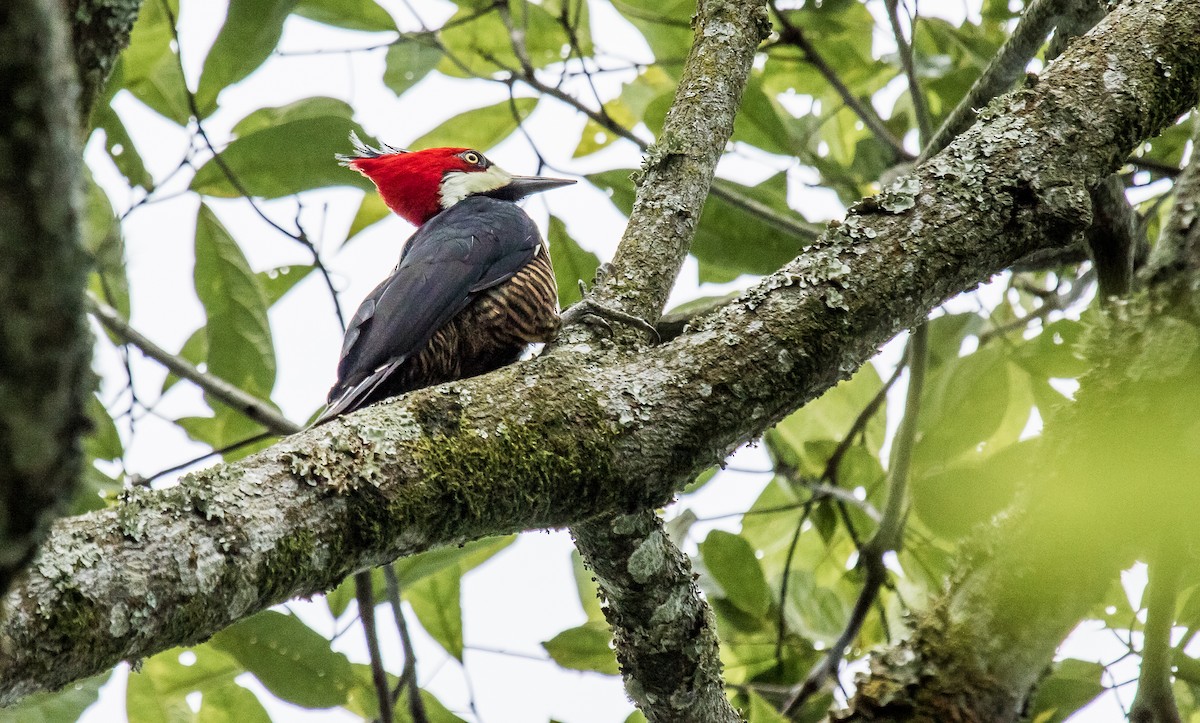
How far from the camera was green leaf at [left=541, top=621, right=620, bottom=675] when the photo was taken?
3.13 metres

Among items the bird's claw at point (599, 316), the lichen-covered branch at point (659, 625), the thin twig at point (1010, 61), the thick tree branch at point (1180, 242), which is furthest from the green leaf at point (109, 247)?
the thick tree branch at point (1180, 242)

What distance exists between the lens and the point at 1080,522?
971mm

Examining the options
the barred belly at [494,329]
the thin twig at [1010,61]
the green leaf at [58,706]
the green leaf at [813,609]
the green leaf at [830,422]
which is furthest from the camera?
the green leaf at [830,422]

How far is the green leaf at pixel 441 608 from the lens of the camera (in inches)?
125

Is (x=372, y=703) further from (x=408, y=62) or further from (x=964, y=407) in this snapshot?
(x=408, y=62)

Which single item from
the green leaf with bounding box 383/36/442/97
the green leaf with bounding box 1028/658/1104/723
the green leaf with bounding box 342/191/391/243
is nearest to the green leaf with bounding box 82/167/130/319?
the green leaf with bounding box 342/191/391/243

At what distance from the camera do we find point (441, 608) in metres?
3.19

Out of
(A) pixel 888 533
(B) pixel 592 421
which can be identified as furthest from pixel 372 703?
(B) pixel 592 421

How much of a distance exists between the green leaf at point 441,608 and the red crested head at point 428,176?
1.63m

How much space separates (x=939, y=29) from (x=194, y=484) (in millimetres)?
3093

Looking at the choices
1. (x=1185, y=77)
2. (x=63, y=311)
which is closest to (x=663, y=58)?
(x=1185, y=77)

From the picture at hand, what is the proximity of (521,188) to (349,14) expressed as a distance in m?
0.92

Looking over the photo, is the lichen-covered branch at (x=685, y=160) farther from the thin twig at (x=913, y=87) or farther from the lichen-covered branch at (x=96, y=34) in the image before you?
the lichen-covered branch at (x=96, y=34)

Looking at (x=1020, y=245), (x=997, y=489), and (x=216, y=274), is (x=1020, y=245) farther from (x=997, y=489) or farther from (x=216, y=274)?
(x=216, y=274)
